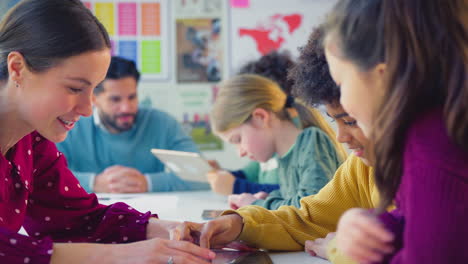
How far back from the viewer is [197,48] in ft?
9.57

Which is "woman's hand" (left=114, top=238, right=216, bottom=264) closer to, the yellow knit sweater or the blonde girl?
the yellow knit sweater

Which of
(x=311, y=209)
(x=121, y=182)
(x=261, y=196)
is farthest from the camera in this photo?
(x=121, y=182)

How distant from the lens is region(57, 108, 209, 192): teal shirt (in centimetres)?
235

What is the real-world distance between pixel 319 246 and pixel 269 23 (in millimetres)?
2141

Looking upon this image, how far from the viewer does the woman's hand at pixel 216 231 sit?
0.95 metres

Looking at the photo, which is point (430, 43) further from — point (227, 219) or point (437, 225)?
point (227, 219)

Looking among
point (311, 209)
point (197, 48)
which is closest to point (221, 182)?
point (311, 209)

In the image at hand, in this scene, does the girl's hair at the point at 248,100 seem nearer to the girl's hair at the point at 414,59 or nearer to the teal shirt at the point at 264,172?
the teal shirt at the point at 264,172

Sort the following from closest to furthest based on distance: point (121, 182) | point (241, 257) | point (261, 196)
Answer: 1. point (241, 257)
2. point (261, 196)
3. point (121, 182)

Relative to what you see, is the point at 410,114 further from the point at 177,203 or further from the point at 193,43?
the point at 193,43

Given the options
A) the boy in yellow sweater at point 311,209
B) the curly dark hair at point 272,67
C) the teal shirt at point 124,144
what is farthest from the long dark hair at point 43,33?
the teal shirt at point 124,144

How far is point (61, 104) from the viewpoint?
93cm

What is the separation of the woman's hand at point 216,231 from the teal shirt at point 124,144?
131 cm

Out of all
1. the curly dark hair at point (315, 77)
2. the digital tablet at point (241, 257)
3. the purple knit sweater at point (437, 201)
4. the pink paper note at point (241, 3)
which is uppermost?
the pink paper note at point (241, 3)
